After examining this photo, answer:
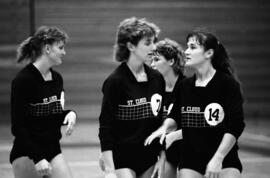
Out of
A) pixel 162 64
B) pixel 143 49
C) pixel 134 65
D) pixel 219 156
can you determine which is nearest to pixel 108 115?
pixel 134 65

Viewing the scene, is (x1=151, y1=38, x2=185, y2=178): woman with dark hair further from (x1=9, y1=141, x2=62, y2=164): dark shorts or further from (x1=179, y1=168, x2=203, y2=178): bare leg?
(x1=9, y1=141, x2=62, y2=164): dark shorts

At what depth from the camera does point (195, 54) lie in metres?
4.82

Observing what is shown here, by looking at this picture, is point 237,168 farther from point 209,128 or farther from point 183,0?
point 183,0

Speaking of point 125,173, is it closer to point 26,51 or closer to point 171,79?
point 171,79

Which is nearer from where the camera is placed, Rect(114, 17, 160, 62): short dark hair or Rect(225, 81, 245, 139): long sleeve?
Rect(225, 81, 245, 139): long sleeve

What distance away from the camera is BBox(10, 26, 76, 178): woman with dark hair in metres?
5.13

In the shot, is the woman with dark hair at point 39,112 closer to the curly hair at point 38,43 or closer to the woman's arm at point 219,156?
the curly hair at point 38,43

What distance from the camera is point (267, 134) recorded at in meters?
12.1

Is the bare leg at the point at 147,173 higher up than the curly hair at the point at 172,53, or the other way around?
the curly hair at the point at 172,53

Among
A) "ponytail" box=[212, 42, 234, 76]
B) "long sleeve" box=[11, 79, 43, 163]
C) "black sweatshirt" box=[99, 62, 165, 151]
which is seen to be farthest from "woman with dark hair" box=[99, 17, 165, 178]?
"long sleeve" box=[11, 79, 43, 163]

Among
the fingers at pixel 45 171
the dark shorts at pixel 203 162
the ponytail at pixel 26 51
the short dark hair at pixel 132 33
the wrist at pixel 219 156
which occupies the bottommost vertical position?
the fingers at pixel 45 171

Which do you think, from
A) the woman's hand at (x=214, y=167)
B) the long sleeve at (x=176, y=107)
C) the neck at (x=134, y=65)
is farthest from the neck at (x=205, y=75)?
the woman's hand at (x=214, y=167)

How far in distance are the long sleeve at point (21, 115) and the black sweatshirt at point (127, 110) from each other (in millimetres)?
682

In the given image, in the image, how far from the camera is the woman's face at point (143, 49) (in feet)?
16.1
